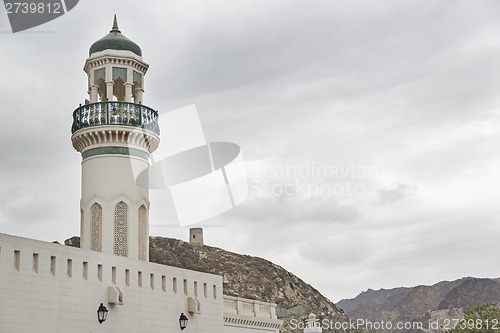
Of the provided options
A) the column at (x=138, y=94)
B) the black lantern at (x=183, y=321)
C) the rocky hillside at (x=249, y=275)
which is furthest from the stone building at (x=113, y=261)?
the rocky hillside at (x=249, y=275)

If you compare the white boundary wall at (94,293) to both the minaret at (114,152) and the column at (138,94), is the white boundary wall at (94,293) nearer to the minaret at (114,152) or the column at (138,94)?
the minaret at (114,152)

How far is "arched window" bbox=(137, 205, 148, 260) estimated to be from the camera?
26.1m

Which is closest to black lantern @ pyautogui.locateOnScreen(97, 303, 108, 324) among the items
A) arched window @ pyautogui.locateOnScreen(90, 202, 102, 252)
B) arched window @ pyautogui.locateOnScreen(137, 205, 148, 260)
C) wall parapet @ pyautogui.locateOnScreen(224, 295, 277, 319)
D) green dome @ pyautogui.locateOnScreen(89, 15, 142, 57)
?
arched window @ pyautogui.locateOnScreen(90, 202, 102, 252)

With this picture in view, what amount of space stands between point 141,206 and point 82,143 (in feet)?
11.3

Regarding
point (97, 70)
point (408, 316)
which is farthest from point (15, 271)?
point (408, 316)

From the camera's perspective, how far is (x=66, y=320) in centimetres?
1816

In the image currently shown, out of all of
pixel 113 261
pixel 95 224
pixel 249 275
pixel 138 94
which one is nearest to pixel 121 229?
pixel 95 224

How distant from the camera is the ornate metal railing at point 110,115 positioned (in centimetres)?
2620

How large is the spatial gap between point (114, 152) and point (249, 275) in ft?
202

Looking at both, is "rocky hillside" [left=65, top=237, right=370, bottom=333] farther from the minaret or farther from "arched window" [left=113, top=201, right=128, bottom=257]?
"arched window" [left=113, top=201, right=128, bottom=257]

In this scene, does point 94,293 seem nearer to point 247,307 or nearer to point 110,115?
point 110,115

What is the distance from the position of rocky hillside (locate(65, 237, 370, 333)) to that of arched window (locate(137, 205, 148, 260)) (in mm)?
52763

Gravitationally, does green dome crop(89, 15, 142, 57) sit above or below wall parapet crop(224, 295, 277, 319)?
above

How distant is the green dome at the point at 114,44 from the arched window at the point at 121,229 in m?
6.53
